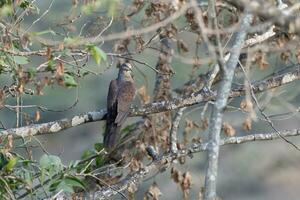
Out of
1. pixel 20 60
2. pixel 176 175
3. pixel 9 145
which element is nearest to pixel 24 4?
pixel 20 60

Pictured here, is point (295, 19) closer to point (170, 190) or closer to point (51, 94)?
point (170, 190)

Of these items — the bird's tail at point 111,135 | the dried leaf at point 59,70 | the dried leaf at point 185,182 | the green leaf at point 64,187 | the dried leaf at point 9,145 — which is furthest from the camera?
the bird's tail at point 111,135

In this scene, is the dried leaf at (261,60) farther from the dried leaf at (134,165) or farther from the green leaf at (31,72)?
the green leaf at (31,72)

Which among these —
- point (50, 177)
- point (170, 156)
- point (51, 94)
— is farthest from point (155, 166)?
point (51, 94)

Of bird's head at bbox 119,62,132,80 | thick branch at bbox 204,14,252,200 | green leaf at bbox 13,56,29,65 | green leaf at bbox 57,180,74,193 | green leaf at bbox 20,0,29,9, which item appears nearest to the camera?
thick branch at bbox 204,14,252,200

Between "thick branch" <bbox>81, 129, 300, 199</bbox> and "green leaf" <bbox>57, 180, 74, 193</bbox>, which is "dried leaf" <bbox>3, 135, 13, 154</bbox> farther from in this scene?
"thick branch" <bbox>81, 129, 300, 199</bbox>

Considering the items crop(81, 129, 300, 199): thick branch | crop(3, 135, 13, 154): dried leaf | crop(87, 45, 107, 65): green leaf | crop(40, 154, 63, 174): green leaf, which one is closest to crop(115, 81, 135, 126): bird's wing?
crop(81, 129, 300, 199): thick branch

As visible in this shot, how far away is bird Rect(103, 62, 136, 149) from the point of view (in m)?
9.09

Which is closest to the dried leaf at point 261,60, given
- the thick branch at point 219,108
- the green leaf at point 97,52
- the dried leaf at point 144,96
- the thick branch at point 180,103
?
the thick branch at point 180,103

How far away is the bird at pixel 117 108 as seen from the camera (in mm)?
9094

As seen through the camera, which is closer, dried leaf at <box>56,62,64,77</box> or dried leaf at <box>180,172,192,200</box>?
dried leaf at <box>56,62,64,77</box>

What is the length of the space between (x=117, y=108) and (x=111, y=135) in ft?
0.90

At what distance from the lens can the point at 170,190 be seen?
21.2 metres

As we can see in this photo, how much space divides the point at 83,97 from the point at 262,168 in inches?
181
